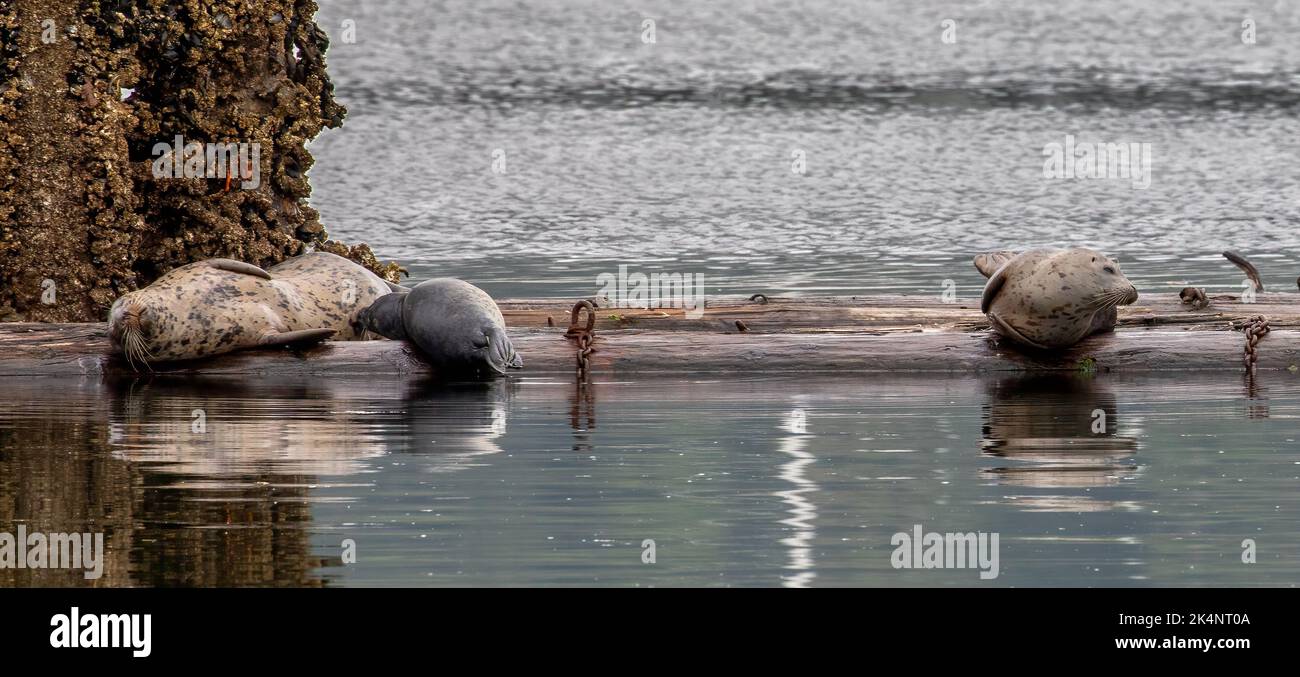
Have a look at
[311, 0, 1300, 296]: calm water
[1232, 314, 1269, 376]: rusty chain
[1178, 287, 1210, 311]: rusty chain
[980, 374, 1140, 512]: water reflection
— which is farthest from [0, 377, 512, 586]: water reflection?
[311, 0, 1300, 296]: calm water

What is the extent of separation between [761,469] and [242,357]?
4515 millimetres

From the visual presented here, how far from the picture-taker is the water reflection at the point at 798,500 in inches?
252

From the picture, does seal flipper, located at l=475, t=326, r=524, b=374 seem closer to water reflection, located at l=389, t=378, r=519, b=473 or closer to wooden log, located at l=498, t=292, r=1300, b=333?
water reflection, located at l=389, t=378, r=519, b=473

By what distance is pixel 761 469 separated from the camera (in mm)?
8438

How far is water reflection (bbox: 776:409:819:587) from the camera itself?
6410 mm

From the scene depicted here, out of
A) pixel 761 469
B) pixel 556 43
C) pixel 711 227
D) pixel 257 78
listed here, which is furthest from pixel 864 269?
pixel 556 43

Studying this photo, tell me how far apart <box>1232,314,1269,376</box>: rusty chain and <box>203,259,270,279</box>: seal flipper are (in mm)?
5198

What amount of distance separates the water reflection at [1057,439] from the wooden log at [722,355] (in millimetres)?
304

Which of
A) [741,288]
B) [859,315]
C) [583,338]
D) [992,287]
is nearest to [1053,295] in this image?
[992,287]

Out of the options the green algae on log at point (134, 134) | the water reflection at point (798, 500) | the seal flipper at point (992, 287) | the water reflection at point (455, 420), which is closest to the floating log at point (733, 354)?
the seal flipper at point (992, 287)

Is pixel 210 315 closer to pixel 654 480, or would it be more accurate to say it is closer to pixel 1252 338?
pixel 654 480

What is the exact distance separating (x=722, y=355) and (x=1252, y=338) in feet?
9.13

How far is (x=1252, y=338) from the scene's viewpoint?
40.1 ft
